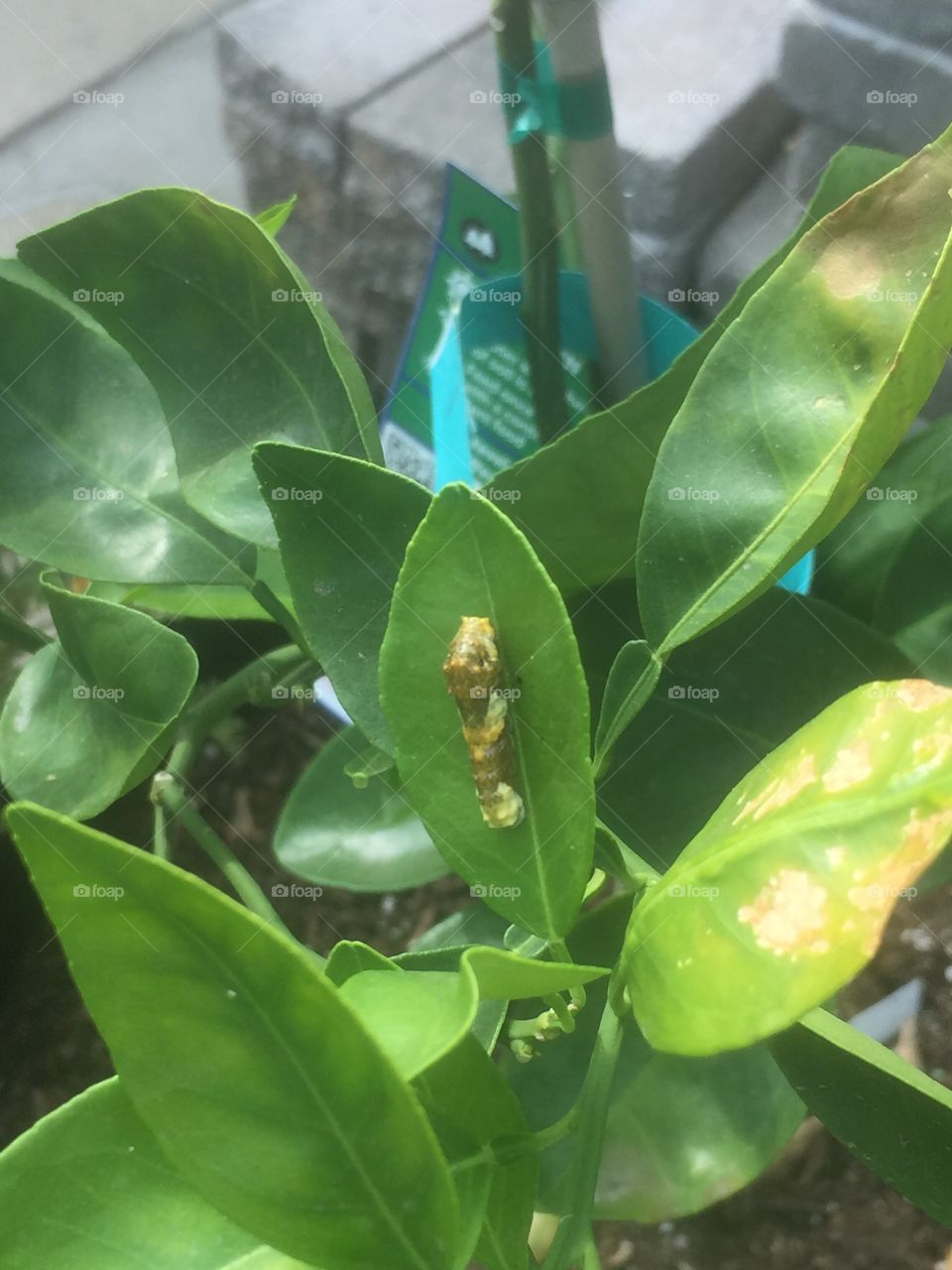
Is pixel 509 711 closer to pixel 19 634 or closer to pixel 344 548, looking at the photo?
pixel 344 548

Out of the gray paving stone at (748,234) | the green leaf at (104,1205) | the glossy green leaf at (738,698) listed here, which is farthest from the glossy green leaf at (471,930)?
the gray paving stone at (748,234)

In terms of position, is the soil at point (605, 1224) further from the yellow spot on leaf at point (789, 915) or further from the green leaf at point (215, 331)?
the yellow spot on leaf at point (789, 915)

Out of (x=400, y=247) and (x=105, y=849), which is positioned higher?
(x=105, y=849)

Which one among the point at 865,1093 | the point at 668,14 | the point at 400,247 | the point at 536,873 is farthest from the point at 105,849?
the point at 668,14

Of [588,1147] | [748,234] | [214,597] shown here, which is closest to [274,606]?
[214,597]

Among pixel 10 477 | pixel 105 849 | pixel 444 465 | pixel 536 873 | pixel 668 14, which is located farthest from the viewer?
pixel 668 14

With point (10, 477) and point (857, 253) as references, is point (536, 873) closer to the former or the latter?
point (857, 253)
